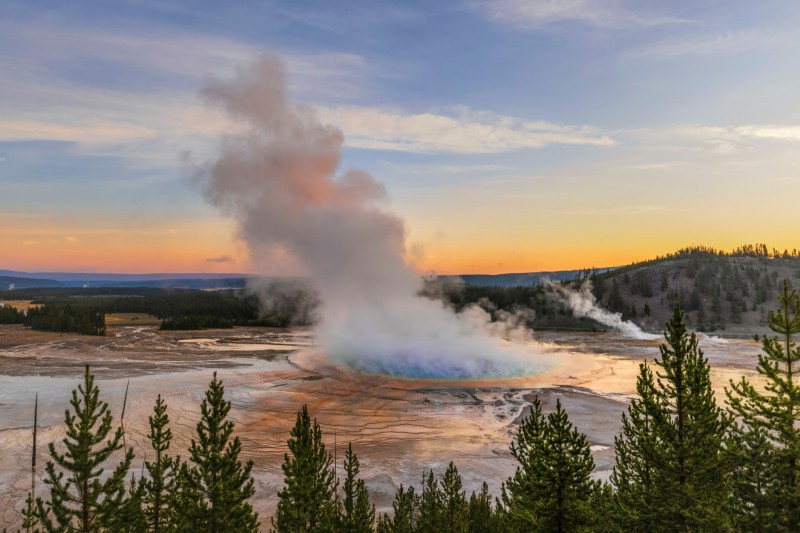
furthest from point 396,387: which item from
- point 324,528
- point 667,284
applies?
point 667,284

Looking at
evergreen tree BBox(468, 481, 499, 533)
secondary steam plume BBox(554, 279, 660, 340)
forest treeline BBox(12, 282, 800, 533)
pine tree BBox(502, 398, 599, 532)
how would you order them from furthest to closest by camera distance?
secondary steam plume BBox(554, 279, 660, 340) < evergreen tree BBox(468, 481, 499, 533) < pine tree BBox(502, 398, 599, 532) < forest treeline BBox(12, 282, 800, 533)

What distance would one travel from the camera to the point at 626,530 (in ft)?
41.7

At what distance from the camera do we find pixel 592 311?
412ft

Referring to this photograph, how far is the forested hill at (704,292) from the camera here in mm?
114500

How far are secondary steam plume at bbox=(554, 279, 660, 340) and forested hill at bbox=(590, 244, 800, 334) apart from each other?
2920mm

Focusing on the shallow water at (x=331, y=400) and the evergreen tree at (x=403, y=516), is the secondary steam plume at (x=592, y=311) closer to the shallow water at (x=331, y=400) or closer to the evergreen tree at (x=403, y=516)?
the shallow water at (x=331, y=400)

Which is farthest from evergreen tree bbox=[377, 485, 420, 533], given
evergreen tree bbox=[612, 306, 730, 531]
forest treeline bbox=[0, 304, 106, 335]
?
forest treeline bbox=[0, 304, 106, 335]

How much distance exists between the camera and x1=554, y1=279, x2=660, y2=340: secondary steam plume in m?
103

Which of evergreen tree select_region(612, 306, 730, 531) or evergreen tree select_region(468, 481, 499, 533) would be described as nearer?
evergreen tree select_region(612, 306, 730, 531)

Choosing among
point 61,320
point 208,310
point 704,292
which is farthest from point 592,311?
point 61,320

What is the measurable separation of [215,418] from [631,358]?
66.0m

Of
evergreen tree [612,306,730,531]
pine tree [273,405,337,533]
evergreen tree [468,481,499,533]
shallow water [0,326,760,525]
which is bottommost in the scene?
shallow water [0,326,760,525]

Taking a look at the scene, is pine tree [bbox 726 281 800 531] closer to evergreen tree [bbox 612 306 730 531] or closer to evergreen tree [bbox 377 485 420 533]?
evergreen tree [bbox 612 306 730 531]

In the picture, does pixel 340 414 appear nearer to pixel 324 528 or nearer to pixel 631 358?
pixel 324 528
